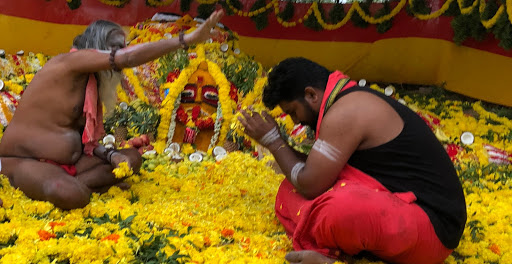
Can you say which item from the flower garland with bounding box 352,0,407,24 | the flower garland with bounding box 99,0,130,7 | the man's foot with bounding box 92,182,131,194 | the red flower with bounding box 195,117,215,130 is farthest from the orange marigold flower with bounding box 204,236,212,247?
the flower garland with bounding box 99,0,130,7

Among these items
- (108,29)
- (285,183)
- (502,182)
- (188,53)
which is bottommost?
(502,182)

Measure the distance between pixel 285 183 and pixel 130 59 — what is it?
1.34 meters

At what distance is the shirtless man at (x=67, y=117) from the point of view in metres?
3.53

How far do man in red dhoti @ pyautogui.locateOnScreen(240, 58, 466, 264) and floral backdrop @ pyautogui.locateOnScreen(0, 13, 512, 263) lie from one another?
304 mm

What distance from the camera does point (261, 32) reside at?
28.5ft

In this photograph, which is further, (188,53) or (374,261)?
(188,53)

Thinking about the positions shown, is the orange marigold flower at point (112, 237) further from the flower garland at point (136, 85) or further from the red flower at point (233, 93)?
the flower garland at point (136, 85)

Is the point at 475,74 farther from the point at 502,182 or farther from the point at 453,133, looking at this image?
the point at 502,182

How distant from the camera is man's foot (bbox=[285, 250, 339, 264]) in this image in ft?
9.21

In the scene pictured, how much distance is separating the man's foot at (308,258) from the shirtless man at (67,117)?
152 centimetres

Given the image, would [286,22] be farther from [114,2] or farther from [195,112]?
[195,112]

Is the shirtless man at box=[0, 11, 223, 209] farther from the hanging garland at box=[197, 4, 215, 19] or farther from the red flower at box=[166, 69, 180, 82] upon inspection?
the hanging garland at box=[197, 4, 215, 19]

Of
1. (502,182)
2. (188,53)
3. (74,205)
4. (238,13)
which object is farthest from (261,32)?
(74,205)

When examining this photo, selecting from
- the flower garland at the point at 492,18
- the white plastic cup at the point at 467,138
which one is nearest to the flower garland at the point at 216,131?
the white plastic cup at the point at 467,138
